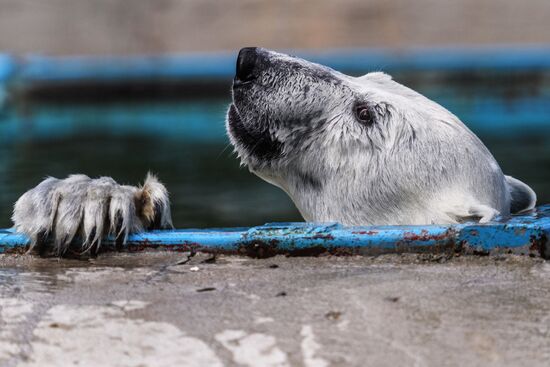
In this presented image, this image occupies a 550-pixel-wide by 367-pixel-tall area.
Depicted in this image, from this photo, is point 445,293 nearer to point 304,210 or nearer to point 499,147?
point 304,210

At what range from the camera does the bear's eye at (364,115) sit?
2850 mm

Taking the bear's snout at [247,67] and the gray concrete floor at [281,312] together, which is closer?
the gray concrete floor at [281,312]

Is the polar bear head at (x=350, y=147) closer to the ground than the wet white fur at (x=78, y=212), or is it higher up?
higher up

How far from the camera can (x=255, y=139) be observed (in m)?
2.83

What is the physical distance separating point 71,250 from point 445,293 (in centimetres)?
93

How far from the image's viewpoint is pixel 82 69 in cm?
959

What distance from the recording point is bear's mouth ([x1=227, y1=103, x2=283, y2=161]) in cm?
281

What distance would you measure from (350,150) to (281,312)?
0.98 m

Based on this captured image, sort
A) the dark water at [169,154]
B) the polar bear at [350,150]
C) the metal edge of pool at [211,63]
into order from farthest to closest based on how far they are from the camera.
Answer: the metal edge of pool at [211,63] < the dark water at [169,154] < the polar bear at [350,150]

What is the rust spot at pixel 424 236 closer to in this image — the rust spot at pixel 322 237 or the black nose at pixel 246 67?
the rust spot at pixel 322 237

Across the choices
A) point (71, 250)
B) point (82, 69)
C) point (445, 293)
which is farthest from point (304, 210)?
point (82, 69)

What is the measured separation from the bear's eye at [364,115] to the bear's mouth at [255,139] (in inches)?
9.2

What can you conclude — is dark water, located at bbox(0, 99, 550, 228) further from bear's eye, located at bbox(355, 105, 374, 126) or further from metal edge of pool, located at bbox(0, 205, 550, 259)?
metal edge of pool, located at bbox(0, 205, 550, 259)

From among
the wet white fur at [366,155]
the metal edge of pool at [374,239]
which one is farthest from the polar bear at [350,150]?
the metal edge of pool at [374,239]
